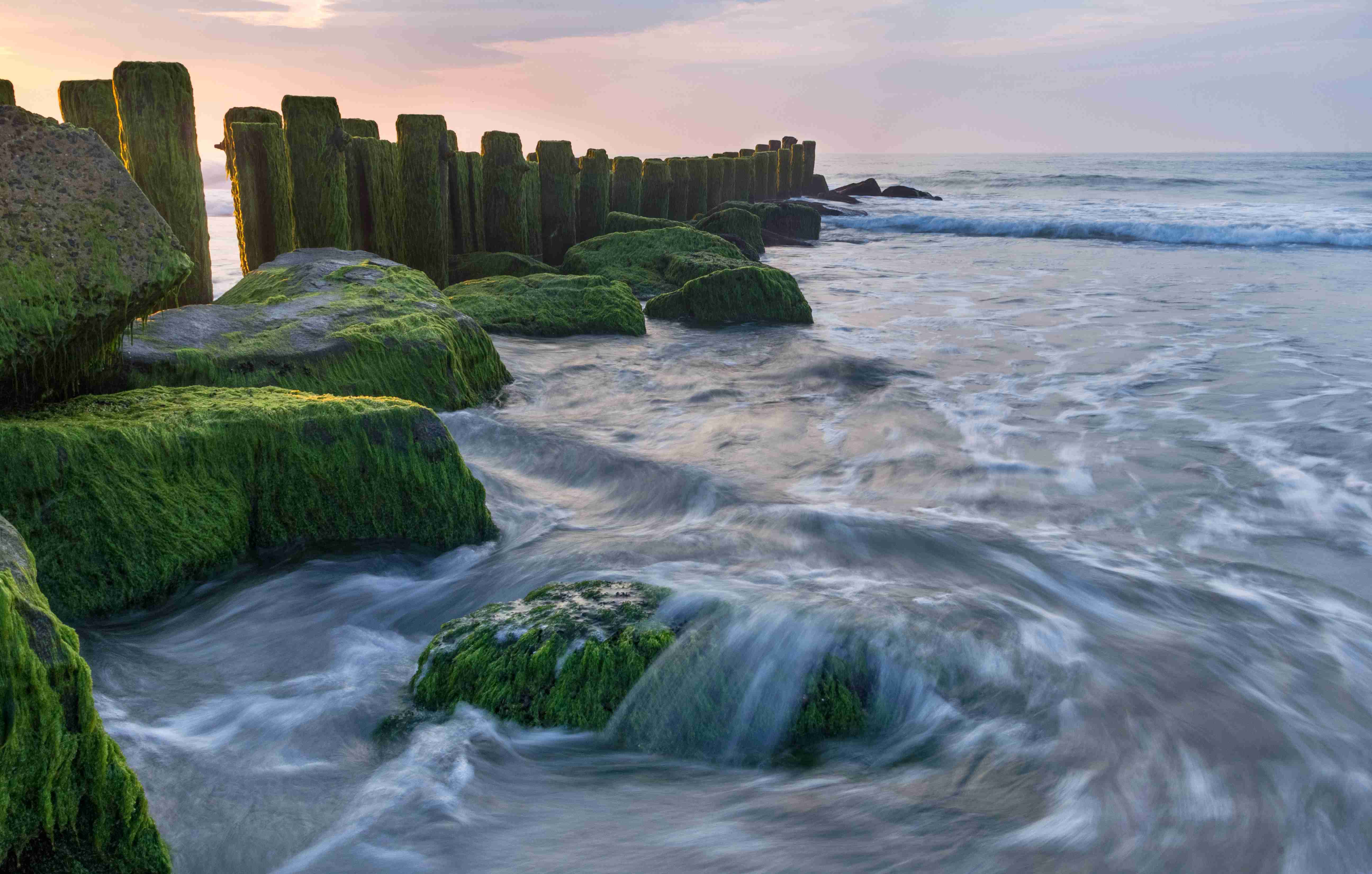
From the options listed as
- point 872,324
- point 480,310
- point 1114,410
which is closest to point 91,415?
point 480,310

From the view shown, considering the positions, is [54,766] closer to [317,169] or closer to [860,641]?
[860,641]

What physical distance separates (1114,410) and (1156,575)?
8.26 feet

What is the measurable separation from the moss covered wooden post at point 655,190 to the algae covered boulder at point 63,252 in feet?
37.2

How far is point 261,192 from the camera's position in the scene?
19.9 ft

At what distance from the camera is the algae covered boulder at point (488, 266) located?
8539 mm

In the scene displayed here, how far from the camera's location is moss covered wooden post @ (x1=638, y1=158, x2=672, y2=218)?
14281 millimetres

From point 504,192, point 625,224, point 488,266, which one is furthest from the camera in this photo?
point 625,224

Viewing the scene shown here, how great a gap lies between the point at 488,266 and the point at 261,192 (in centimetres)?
270

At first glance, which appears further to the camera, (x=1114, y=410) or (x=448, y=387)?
(x=1114, y=410)

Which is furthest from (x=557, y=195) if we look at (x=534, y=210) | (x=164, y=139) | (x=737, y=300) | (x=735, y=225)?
(x=164, y=139)

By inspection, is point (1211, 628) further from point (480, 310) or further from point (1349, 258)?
point (1349, 258)

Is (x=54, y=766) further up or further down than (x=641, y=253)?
further down

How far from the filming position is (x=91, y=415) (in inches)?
120

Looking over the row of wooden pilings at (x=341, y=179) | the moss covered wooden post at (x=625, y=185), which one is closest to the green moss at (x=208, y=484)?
the row of wooden pilings at (x=341, y=179)
